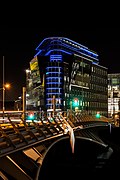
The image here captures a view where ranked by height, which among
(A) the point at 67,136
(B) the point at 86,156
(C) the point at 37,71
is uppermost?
(C) the point at 37,71

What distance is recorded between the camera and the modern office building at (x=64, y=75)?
396 ft

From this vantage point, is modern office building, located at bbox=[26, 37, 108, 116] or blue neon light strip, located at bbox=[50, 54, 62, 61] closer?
modern office building, located at bbox=[26, 37, 108, 116]

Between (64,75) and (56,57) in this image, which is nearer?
(64,75)

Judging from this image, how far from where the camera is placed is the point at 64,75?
398ft

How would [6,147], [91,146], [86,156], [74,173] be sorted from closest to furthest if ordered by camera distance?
[6,147]
[74,173]
[86,156]
[91,146]

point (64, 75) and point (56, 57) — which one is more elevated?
point (56, 57)

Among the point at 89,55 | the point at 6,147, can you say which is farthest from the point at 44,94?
the point at 6,147

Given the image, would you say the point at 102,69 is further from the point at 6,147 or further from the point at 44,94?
the point at 6,147

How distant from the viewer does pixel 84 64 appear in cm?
13088

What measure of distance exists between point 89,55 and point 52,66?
88.2ft

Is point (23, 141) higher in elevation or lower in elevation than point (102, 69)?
lower

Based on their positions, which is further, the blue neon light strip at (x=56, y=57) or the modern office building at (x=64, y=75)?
the blue neon light strip at (x=56, y=57)

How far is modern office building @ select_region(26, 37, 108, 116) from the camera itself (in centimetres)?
12075

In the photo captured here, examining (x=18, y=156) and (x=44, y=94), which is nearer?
(x=18, y=156)
